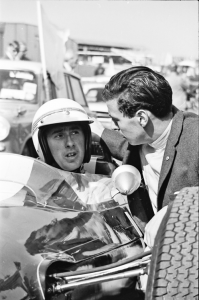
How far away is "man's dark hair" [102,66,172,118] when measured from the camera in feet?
8.13

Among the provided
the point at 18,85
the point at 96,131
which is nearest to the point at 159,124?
the point at 96,131

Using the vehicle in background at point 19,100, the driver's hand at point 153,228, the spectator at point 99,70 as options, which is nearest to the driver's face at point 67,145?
the driver's hand at point 153,228

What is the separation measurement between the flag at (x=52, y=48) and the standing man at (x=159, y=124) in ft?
16.4

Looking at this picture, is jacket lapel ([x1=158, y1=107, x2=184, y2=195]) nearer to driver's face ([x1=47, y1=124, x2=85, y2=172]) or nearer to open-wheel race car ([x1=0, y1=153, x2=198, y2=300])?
open-wheel race car ([x1=0, y1=153, x2=198, y2=300])

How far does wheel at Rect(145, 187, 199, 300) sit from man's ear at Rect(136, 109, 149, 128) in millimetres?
714

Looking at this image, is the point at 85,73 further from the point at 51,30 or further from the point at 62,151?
the point at 62,151

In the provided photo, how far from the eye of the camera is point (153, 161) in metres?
2.72

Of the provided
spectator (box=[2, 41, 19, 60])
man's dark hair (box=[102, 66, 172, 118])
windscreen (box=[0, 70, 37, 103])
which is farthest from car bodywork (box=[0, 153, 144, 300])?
spectator (box=[2, 41, 19, 60])

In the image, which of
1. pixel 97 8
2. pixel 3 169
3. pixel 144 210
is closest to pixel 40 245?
pixel 3 169

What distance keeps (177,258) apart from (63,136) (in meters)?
Answer: 1.62

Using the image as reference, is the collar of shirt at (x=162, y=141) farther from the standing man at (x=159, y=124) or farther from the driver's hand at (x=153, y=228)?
the driver's hand at (x=153, y=228)

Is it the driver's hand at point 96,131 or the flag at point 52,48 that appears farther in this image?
the flag at point 52,48

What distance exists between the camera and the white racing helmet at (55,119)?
3.17 meters

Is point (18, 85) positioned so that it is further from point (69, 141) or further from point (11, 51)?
point (69, 141)
